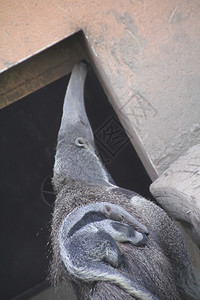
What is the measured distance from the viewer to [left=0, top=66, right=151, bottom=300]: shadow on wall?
5.14 m

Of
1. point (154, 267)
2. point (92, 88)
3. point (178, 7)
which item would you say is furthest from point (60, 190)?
point (92, 88)

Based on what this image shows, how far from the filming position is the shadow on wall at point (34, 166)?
5.14 metres

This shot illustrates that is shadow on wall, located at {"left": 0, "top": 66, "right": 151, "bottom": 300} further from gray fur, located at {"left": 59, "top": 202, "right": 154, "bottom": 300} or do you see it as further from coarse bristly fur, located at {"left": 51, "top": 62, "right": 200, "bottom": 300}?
gray fur, located at {"left": 59, "top": 202, "right": 154, "bottom": 300}

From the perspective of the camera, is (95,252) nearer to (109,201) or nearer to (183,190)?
(109,201)

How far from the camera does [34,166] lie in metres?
5.56

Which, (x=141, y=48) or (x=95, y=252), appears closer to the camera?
(x=95, y=252)

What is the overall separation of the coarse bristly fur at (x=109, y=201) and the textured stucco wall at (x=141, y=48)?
0.43m

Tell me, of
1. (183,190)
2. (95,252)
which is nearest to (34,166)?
(183,190)

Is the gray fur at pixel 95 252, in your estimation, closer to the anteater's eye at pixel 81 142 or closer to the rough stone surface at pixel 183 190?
the rough stone surface at pixel 183 190

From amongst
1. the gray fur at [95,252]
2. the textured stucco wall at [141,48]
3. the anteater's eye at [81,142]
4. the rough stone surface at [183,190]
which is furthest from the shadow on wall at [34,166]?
the gray fur at [95,252]

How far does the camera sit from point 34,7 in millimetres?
3270

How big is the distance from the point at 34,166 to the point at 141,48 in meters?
2.71

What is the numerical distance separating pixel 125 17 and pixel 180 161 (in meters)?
1.21

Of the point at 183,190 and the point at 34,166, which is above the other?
the point at 34,166
